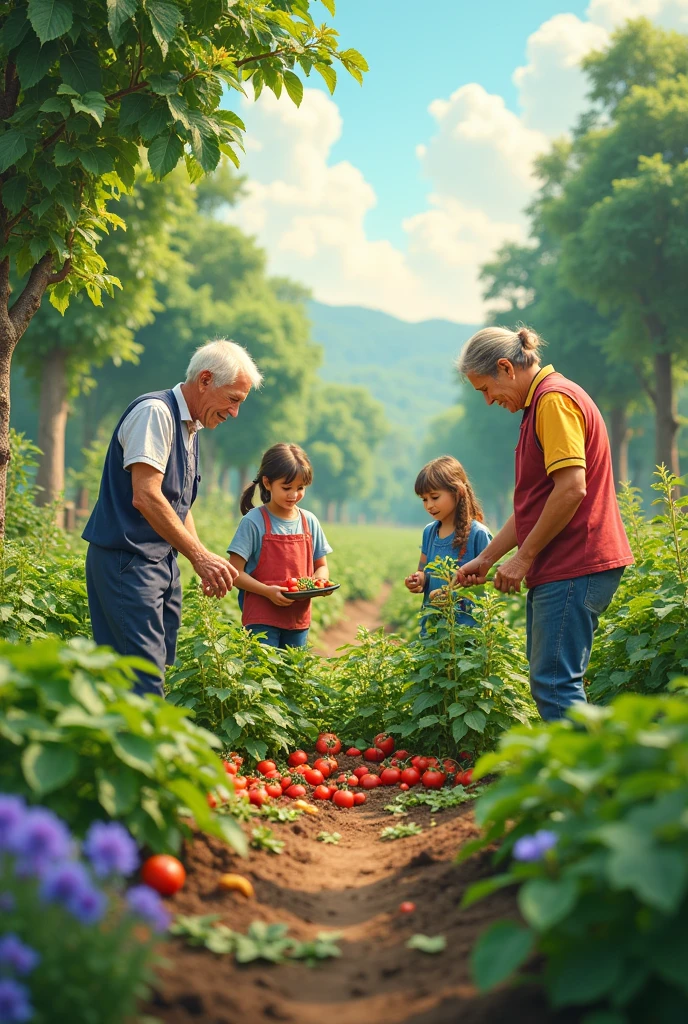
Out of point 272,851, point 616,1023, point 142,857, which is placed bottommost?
point 272,851

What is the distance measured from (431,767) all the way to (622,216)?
1754 cm

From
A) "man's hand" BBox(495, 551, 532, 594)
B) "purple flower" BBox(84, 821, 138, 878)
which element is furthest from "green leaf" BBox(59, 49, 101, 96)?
"purple flower" BBox(84, 821, 138, 878)

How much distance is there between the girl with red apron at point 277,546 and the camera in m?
5.46

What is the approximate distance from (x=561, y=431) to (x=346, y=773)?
2.42 meters

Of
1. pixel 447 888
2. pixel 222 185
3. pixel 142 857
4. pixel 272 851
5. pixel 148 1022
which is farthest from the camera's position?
pixel 222 185

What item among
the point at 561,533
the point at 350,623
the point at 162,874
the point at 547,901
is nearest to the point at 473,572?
the point at 561,533

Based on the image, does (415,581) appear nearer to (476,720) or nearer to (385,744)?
(385,744)

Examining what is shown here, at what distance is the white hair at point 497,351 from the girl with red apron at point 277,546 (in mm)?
1514

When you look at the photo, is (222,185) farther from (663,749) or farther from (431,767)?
(663,749)

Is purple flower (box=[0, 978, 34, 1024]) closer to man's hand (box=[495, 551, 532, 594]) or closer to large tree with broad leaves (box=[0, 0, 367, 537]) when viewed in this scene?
man's hand (box=[495, 551, 532, 594])

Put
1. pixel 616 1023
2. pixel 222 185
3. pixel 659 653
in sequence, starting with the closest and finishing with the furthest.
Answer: pixel 616 1023 < pixel 659 653 < pixel 222 185

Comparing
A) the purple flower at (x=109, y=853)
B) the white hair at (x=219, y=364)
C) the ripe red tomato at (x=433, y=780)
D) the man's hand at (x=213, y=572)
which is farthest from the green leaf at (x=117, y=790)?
the ripe red tomato at (x=433, y=780)

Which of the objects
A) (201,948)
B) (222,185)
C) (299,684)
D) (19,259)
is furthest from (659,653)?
(222,185)

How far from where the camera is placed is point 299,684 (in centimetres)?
532
